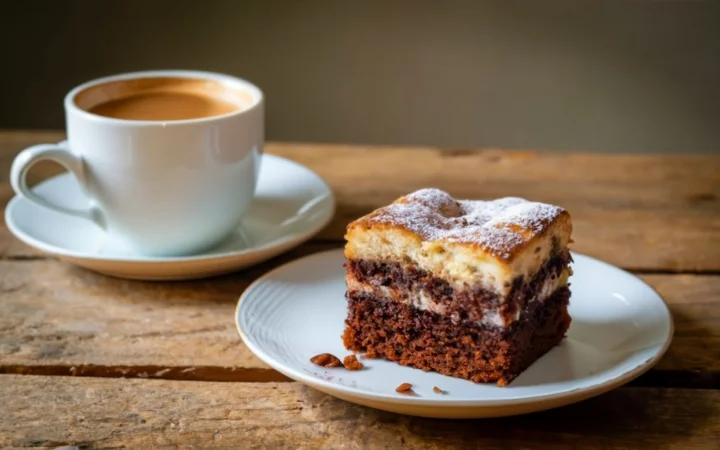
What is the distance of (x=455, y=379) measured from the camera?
111 centimetres

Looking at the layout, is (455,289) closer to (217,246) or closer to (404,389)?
(404,389)

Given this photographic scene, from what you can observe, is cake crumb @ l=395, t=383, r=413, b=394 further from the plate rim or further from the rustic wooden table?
the plate rim

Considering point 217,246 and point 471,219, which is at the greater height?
point 471,219

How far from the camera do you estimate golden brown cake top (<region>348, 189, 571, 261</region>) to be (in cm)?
107

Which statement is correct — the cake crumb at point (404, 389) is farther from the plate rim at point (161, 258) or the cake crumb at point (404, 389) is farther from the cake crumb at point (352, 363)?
the plate rim at point (161, 258)

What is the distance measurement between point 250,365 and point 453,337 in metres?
0.29

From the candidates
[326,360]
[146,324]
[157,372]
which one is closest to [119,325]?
[146,324]

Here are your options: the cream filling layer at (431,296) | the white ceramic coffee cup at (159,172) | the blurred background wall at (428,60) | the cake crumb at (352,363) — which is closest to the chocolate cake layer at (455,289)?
the cream filling layer at (431,296)

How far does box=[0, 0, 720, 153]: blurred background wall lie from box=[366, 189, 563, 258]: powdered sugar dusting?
206 cm

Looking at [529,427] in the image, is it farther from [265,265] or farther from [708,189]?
[708,189]

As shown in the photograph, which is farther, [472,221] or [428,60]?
[428,60]

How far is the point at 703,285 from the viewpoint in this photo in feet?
4.69

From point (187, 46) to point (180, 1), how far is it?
0.54 ft

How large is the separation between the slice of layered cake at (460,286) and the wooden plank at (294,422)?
95 millimetres
